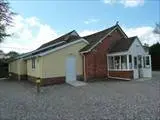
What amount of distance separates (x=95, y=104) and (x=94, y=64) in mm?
10835

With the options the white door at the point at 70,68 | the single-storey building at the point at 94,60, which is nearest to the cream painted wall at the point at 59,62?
the single-storey building at the point at 94,60

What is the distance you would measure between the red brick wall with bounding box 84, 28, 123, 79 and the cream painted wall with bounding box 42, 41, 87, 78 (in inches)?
30.3

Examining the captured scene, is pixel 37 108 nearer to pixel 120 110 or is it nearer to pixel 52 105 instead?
pixel 52 105

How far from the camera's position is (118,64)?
2123 centimetres

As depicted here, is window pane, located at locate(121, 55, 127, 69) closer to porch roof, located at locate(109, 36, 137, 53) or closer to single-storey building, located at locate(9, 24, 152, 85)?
single-storey building, located at locate(9, 24, 152, 85)

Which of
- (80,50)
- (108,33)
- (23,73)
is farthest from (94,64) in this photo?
(23,73)

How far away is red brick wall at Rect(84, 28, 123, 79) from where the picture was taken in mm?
20547

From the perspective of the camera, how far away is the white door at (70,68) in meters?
20.0

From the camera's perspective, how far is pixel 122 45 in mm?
21250

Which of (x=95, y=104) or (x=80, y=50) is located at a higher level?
(x=80, y=50)

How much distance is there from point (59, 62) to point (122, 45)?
6.41 m

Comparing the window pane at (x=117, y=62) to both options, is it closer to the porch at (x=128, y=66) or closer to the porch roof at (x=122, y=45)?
the porch at (x=128, y=66)

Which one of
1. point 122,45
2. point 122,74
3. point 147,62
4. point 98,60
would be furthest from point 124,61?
point 147,62

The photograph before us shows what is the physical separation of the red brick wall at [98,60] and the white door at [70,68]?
3.70 feet
